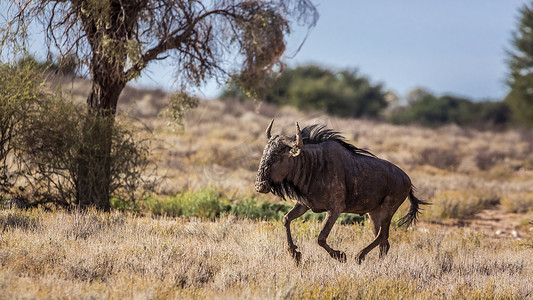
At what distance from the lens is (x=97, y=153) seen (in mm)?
9758

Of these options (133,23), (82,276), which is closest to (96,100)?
(133,23)

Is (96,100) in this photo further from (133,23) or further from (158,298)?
(158,298)

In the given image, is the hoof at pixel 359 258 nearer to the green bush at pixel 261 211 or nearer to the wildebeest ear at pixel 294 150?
the wildebeest ear at pixel 294 150

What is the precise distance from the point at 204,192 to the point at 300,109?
34.1 meters

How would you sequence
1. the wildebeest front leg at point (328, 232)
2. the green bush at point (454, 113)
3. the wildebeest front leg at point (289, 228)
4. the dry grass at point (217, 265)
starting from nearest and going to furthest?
the dry grass at point (217, 265)
the wildebeest front leg at point (328, 232)
the wildebeest front leg at point (289, 228)
the green bush at point (454, 113)

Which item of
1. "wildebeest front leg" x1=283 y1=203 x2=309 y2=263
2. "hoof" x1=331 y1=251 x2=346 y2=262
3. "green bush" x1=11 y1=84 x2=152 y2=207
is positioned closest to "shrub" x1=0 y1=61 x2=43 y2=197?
"green bush" x1=11 y1=84 x2=152 y2=207

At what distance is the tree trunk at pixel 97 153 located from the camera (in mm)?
9609

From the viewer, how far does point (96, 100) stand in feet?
33.2

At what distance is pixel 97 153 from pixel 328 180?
17.6ft

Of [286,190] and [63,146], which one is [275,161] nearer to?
[286,190]

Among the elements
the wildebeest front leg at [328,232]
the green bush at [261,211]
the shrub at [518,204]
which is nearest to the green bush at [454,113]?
the shrub at [518,204]

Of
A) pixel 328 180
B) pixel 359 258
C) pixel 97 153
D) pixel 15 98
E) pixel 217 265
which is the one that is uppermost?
pixel 15 98

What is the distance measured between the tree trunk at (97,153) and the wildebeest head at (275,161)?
4.67 m

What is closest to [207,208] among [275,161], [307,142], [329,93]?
[307,142]
